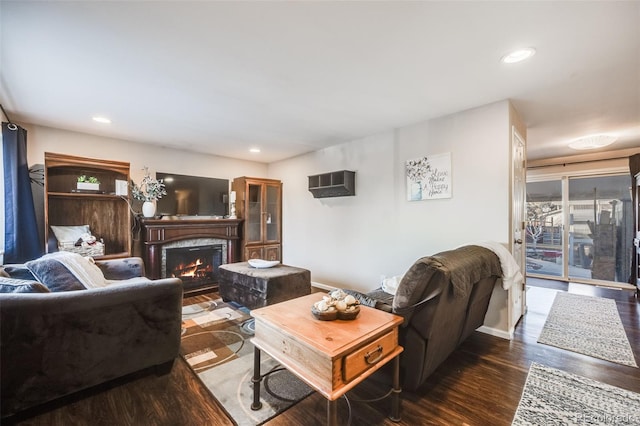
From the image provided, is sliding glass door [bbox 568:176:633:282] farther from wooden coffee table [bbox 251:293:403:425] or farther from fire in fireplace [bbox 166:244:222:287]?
fire in fireplace [bbox 166:244:222:287]

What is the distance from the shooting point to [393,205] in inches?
141

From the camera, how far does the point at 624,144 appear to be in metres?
4.26

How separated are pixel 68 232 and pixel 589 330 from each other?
242 inches

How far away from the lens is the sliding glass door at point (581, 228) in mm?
4660

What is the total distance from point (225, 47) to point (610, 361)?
3915 mm

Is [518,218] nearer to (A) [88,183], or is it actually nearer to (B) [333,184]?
(B) [333,184]

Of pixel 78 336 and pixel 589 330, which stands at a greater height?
pixel 78 336

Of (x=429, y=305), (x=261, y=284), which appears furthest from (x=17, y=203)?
(x=429, y=305)

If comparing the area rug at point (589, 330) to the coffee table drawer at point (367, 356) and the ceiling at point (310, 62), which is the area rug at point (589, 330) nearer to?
the coffee table drawer at point (367, 356)

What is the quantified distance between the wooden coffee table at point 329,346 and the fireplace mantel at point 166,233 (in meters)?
2.97

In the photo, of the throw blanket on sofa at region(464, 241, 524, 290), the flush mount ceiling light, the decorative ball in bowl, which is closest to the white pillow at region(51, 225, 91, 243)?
the decorative ball in bowl

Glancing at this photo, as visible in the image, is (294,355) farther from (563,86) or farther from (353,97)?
(563,86)

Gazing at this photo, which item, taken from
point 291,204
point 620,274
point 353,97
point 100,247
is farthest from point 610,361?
point 100,247

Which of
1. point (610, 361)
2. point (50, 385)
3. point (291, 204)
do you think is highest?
point (291, 204)
